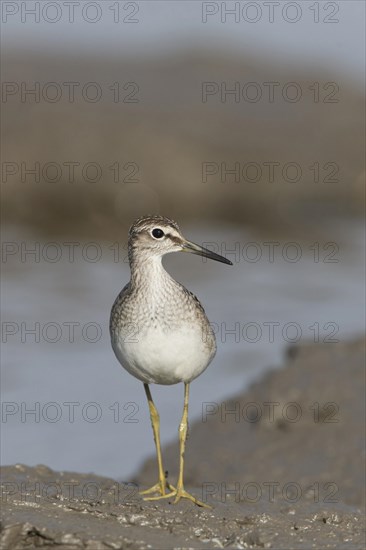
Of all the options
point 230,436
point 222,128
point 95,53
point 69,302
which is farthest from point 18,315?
point 95,53

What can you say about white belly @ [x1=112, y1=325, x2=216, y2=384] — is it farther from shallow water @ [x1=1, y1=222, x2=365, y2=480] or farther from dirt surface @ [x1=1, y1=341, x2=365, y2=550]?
shallow water @ [x1=1, y1=222, x2=365, y2=480]

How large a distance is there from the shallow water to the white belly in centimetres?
382

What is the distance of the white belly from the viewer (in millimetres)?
8711

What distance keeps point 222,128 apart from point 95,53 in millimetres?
4782

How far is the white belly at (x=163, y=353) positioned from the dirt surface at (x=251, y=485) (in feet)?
2.98

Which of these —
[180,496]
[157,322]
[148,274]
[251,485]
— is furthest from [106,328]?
[157,322]

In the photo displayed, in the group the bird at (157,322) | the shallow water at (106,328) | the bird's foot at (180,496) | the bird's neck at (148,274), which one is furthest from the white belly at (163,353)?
the shallow water at (106,328)

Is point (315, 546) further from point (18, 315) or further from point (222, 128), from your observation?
point (222, 128)

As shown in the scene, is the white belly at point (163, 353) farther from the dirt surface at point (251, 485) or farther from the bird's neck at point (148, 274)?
the dirt surface at point (251, 485)

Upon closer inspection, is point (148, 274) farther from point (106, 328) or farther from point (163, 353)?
point (106, 328)

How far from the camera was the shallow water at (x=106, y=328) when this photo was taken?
13383 millimetres

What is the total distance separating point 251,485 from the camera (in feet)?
38.1

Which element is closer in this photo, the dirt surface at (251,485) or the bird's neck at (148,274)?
the dirt surface at (251,485)

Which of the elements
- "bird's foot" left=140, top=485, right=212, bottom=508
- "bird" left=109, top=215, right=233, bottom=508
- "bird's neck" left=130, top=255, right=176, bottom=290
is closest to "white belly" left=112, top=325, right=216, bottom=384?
"bird" left=109, top=215, right=233, bottom=508
